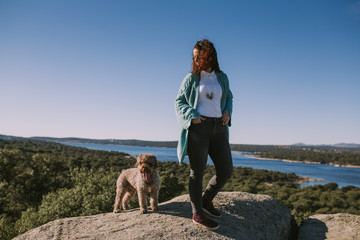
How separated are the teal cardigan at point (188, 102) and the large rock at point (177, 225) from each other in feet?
3.66

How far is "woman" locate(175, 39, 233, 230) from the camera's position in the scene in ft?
10.4

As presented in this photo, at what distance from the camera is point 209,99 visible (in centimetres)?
324

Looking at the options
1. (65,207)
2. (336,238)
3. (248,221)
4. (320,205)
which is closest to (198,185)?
(248,221)

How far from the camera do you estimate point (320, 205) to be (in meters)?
27.5

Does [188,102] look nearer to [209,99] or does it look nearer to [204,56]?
[209,99]

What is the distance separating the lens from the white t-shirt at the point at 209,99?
3223 mm

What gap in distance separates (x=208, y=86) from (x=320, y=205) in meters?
30.4

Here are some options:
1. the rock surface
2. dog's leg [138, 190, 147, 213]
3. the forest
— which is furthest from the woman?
the forest

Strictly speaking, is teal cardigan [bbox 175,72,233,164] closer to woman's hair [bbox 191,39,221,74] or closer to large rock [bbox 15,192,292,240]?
woman's hair [bbox 191,39,221,74]

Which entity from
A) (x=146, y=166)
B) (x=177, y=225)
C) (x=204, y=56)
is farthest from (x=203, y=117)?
(x=177, y=225)

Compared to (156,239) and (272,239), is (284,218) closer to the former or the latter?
(272,239)

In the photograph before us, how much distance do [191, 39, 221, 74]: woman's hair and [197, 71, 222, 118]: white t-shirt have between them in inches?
7.4

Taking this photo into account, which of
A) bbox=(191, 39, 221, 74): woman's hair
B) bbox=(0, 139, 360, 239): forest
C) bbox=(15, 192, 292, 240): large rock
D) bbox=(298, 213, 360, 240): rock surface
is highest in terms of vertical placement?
bbox=(191, 39, 221, 74): woman's hair

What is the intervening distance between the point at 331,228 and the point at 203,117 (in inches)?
158
